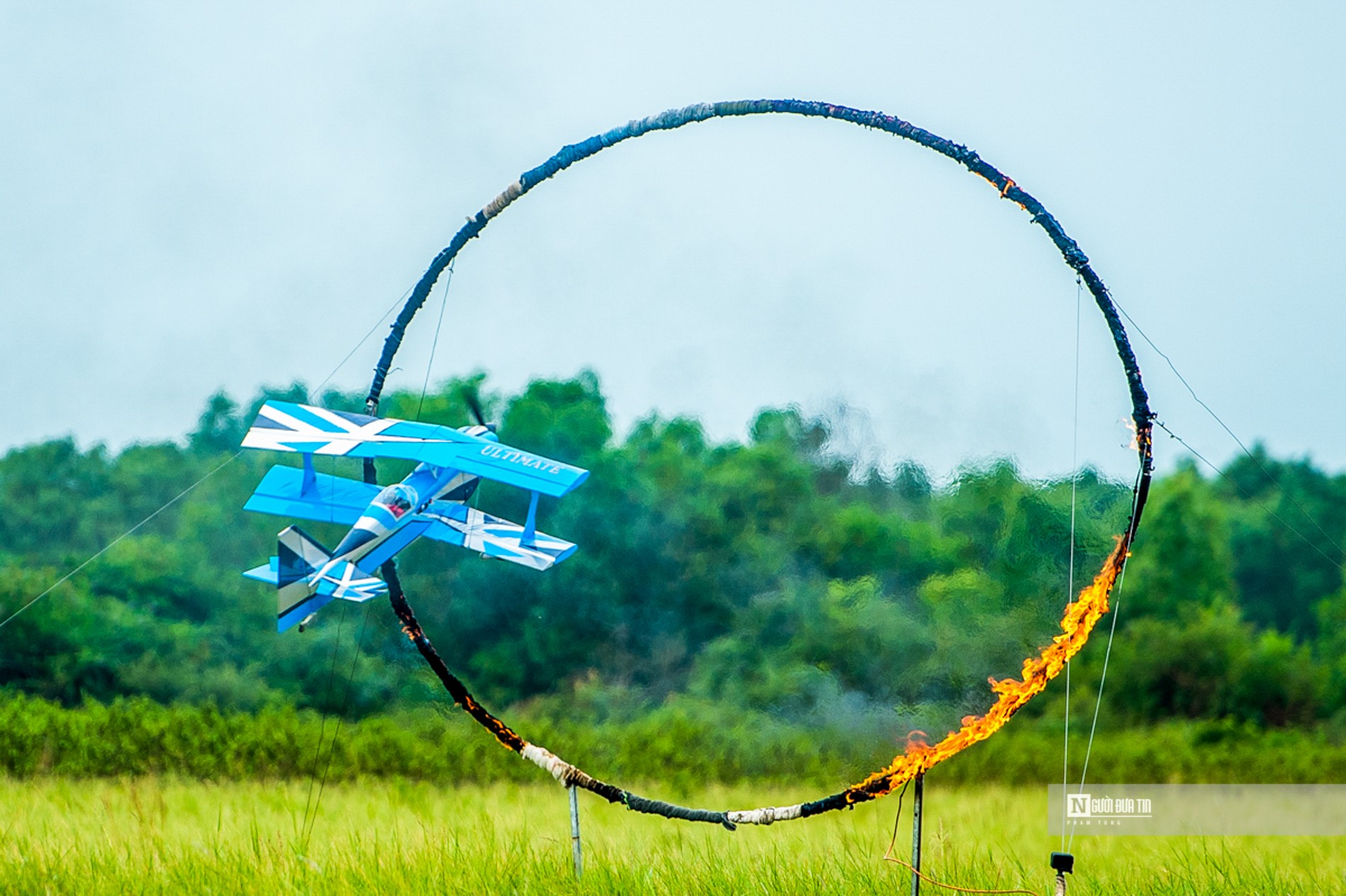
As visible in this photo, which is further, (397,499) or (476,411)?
(476,411)

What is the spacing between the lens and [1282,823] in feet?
36.2

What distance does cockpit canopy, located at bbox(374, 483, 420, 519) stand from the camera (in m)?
7.60

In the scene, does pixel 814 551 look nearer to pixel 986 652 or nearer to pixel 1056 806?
pixel 986 652

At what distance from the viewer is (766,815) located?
686cm

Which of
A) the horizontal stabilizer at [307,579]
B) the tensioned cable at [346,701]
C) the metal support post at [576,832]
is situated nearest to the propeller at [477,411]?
the horizontal stabilizer at [307,579]

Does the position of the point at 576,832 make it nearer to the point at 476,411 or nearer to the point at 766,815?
the point at 766,815

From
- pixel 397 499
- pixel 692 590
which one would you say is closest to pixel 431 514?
pixel 397 499

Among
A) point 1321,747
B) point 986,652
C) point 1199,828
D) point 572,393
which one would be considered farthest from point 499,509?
point 1321,747

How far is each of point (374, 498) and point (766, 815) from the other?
3.32m

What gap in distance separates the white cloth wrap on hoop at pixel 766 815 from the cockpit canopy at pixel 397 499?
2.84m

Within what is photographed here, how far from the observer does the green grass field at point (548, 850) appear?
25.6 feet

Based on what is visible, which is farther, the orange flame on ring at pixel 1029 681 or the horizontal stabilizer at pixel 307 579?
the horizontal stabilizer at pixel 307 579

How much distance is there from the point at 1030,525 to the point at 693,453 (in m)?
4.69

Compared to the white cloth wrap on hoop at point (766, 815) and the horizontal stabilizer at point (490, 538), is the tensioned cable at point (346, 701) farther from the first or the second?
the white cloth wrap on hoop at point (766, 815)
